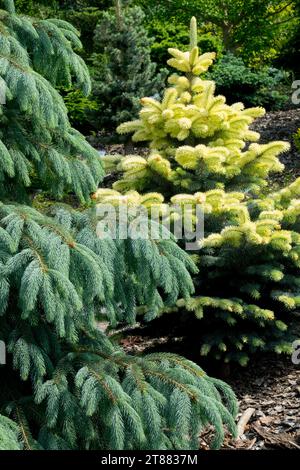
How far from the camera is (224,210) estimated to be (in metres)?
5.28

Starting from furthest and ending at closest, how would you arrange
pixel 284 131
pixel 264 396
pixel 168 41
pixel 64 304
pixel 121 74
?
1. pixel 168 41
2. pixel 284 131
3. pixel 121 74
4. pixel 264 396
5. pixel 64 304

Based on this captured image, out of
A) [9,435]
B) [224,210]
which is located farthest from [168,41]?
[9,435]

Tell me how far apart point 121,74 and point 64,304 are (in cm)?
857

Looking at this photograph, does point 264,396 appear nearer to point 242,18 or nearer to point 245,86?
point 245,86

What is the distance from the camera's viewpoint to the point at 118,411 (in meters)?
3.09

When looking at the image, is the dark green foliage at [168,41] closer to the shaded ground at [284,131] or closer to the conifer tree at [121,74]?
the shaded ground at [284,131]

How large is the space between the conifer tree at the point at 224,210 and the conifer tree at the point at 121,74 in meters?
4.68

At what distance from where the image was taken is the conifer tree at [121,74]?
35.6ft

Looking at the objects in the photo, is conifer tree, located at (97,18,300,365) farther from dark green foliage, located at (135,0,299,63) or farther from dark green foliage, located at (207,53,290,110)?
dark green foliage, located at (135,0,299,63)

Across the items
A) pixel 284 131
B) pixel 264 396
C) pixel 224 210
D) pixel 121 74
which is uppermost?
pixel 121 74

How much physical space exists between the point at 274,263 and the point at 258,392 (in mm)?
958

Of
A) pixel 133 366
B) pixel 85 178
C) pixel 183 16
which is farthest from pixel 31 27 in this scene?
pixel 183 16

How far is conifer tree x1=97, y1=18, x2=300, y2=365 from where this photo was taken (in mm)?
5145

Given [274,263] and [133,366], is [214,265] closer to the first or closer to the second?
[274,263]
